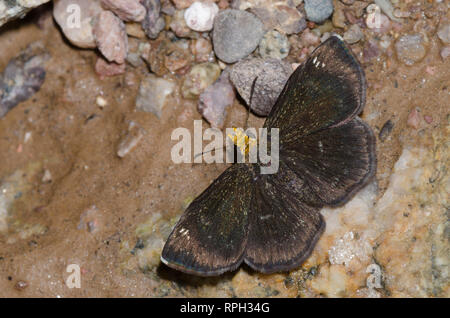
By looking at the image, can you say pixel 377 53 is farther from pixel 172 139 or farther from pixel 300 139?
pixel 172 139

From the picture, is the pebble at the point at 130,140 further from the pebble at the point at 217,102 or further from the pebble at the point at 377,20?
the pebble at the point at 377,20

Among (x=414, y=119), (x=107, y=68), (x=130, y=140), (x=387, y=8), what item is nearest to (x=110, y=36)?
(x=107, y=68)

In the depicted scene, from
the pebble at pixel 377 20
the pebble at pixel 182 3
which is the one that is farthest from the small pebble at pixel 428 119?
the pebble at pixel 182 3

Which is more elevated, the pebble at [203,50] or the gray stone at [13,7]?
the gray stone at [13,7]

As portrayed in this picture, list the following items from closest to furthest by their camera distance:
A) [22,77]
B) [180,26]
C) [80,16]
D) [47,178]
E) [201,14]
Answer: [201,14], [180,26], [80,16], [47,178], [22,77]

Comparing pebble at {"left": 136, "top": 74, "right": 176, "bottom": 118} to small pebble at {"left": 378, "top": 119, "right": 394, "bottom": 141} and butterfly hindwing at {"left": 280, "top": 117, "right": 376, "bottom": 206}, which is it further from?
small pebble at {"left": 378, "top": 119, "right": 394, "bottom": 141}

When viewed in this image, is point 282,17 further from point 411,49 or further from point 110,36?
point 110,36

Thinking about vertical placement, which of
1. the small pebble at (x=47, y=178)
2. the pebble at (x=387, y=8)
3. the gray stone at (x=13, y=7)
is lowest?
the small pebble at (x=47, y=178)
